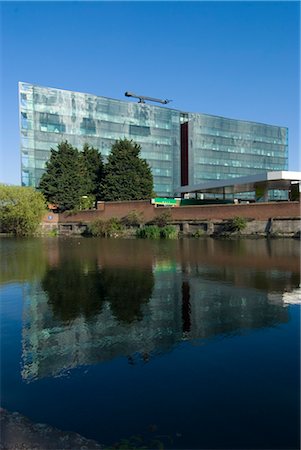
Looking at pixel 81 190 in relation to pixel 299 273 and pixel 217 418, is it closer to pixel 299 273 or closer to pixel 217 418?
pixel 299 273

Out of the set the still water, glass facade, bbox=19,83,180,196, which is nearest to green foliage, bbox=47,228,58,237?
glass facade, bbox=19,83,180,196

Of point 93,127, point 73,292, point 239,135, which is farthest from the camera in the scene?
point 239,135

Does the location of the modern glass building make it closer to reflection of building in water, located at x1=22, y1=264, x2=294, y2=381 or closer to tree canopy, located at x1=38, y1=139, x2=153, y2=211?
tree canopy, located at x1=38, y1=139, x2=153, y2=211

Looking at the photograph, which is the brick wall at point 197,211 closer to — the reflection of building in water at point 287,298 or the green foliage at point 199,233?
the green foliage at point 199,233

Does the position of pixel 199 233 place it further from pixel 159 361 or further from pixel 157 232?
pixel 159 361

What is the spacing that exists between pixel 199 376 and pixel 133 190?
49870mm

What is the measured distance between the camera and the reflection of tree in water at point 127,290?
9.63 m

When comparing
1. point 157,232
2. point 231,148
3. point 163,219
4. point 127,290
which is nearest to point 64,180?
point 163,219

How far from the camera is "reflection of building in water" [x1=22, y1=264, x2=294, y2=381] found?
22.1ft

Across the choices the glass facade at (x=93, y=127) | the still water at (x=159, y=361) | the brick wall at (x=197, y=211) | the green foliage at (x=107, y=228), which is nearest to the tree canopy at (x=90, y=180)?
the brick wall at (x=197, y=211)

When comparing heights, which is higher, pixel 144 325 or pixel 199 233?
pixel 199 233

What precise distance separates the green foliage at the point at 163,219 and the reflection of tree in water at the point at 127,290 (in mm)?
29715

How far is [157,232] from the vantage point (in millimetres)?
42969

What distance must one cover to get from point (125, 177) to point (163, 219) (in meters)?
11.6
